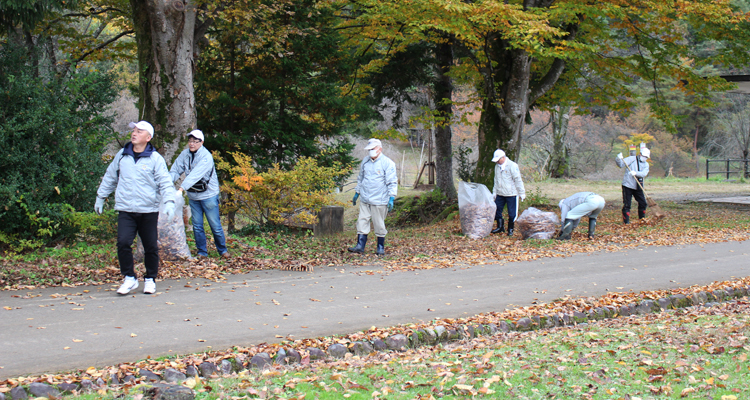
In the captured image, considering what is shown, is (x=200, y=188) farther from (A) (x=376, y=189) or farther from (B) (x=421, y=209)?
(B) (x=421, y=209)

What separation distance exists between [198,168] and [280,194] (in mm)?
2944

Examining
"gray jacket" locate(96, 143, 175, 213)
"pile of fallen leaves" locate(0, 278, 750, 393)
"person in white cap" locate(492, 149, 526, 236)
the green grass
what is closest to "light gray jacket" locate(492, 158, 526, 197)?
"person in white cap" locate(492, 149, 526, 236)

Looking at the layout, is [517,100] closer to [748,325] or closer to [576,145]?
[748,325]

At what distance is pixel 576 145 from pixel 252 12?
28.6m

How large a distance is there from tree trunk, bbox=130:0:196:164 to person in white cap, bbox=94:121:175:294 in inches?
128

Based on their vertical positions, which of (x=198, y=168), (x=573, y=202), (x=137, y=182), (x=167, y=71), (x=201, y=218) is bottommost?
(x=573, y=202)

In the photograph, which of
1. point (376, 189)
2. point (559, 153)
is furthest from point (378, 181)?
point (559, 153)

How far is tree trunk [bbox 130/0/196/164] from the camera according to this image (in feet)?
29.3

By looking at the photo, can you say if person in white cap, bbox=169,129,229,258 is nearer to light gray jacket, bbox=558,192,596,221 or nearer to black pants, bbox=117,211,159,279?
black pants, bbox=117,211,159,279

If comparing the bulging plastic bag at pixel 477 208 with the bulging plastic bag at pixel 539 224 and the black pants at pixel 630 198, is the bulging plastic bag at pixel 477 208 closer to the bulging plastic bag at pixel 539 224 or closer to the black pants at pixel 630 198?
the bulging plastic bag at pixel 539 224

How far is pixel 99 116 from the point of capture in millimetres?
9938

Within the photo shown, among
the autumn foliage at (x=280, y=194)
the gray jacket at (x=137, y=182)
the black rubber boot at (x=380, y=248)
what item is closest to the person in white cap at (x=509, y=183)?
the autumn foliage at (x=280, y=194)

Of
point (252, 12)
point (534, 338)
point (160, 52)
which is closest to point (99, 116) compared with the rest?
point (160, 52)

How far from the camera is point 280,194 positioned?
416 inches
